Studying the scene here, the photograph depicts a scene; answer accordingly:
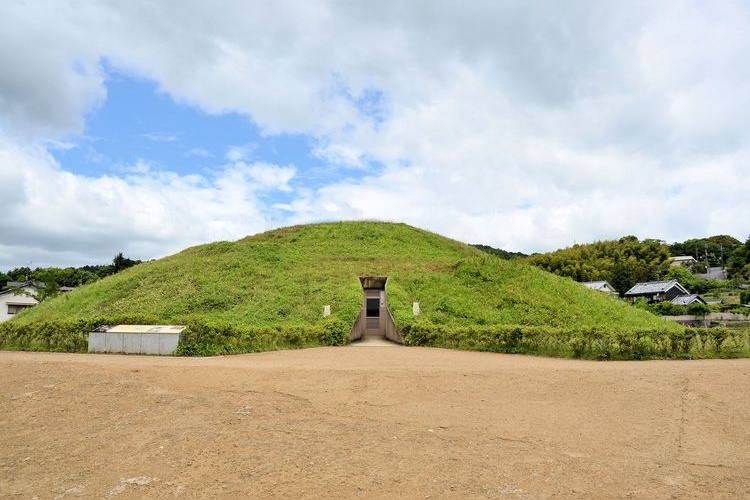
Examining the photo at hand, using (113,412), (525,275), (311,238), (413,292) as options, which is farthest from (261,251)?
(113,412)

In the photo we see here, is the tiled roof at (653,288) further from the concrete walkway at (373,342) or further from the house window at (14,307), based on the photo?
the house window at (14,307)

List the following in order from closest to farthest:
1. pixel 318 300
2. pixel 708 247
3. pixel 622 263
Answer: pixel 318 300
pixel 622 263
pixel 708 247

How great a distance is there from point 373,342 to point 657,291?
38342 millimetres

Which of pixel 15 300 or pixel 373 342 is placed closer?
pixel 373 342

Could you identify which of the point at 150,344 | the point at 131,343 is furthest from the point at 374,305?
the point at 131,343

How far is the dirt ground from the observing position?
4.88m

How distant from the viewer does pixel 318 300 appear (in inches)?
739

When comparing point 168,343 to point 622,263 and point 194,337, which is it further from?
point 622,263

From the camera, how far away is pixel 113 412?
688cm

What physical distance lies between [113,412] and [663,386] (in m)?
8.57

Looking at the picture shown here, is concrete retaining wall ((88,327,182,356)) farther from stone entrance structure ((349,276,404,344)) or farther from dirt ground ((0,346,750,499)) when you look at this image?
stone entrance structure ((349,276,404,344))

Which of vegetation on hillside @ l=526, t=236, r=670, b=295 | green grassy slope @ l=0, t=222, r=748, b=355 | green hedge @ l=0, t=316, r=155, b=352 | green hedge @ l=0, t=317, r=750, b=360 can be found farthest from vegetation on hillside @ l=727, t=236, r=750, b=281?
green hedge @ l=0, t=316, r=155, b=352

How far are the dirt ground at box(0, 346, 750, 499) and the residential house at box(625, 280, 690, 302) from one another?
40.2 meters

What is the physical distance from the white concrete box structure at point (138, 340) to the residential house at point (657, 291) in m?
44.1
